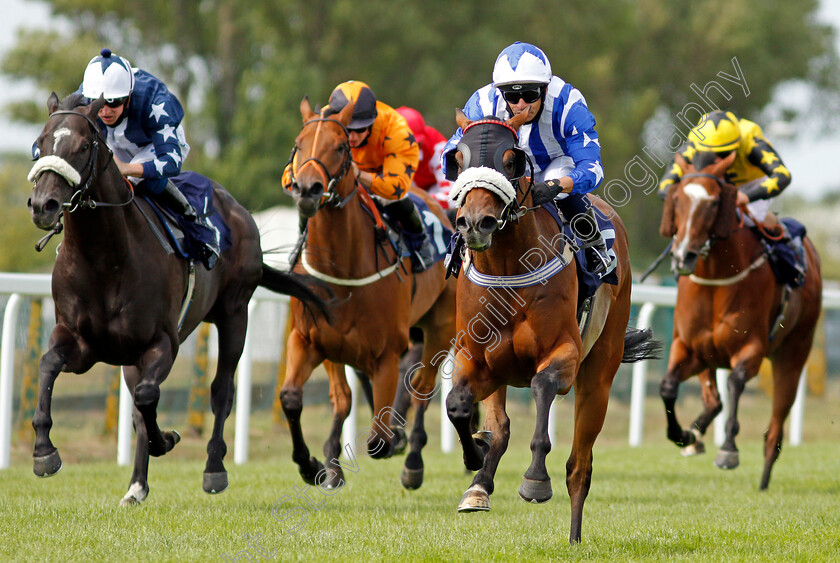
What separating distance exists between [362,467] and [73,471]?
6.70ft

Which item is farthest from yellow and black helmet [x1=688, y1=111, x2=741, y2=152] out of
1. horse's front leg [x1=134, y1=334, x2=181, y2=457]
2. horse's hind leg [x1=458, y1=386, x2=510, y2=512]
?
horse's front leg [x1=134, y1=334, x2=181, y2=457]

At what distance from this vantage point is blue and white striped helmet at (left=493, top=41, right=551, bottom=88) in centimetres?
446

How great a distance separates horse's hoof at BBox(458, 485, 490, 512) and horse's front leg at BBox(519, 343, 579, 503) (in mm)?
218

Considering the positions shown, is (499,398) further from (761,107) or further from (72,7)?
(761,107)

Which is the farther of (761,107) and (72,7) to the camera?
(761,107)

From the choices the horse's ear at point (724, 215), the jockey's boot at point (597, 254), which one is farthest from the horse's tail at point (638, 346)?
the horse's ear at point (724, 215)

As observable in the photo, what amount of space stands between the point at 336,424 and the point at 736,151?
3271 mm

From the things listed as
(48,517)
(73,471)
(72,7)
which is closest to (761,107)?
(72,7)

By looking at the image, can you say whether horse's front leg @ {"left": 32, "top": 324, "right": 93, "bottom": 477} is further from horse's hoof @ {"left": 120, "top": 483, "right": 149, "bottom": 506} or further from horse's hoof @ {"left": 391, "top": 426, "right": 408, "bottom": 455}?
horse's hoof @ {"left": 391, "top": 426, "right": 408, "bottom": 455}

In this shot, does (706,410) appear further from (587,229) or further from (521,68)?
(521,68)

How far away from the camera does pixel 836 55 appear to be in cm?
2591

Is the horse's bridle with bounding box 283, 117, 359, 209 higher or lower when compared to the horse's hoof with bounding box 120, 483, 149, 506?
higher

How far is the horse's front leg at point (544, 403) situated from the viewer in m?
4.03

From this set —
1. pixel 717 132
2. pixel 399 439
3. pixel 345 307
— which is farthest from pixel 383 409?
pixel 717 132
